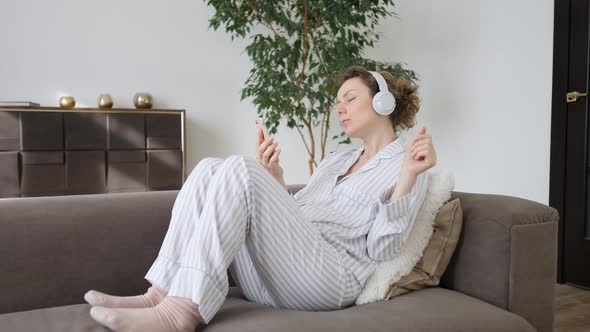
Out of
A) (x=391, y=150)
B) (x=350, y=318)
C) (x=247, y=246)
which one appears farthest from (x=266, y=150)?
(x=350, y=318)

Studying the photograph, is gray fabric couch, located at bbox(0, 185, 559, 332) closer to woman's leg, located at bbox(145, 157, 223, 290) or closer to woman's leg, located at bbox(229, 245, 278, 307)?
woman's leg, located at bbox(229, 245, 278, 307)

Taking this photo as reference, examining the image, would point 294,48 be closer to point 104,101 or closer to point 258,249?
point 104,101

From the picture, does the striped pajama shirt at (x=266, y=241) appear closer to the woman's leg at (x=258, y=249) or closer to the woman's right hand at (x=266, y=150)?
the woman's leg at (x=258, y=249)

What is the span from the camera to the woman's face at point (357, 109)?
1.72m

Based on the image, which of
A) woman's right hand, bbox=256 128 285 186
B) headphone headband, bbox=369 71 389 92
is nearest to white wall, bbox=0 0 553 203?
headphone headband, bbox=369 71 389 92

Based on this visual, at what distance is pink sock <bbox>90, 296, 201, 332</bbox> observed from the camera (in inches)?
43.1

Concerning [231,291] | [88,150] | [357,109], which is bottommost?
[231,291]

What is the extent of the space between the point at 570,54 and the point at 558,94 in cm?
23

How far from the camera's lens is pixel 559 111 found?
303 cm

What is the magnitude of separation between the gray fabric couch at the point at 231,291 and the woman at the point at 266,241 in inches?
3.0

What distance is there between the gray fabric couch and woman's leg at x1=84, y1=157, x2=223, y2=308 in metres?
0.08

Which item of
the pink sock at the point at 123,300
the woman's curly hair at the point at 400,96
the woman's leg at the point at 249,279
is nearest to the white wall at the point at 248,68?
the woman's curly hair at the point at 400,96

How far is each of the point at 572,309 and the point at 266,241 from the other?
1962mm

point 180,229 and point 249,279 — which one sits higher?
point 180,229
